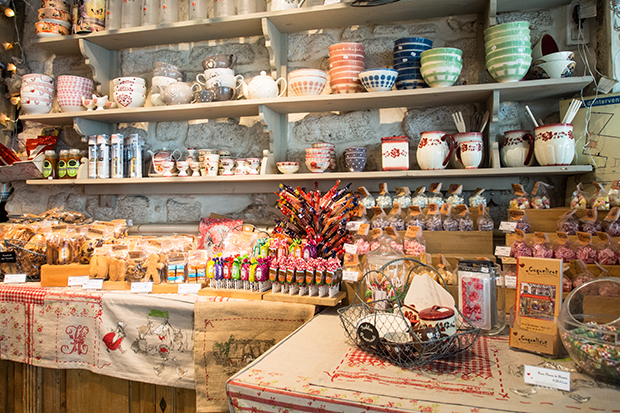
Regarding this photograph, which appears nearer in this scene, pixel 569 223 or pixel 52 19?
pixel 569 223

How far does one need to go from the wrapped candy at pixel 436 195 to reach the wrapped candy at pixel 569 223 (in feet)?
1.38

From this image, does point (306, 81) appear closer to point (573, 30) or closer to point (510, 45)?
point (510, 45)

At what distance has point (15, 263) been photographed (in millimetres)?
1902

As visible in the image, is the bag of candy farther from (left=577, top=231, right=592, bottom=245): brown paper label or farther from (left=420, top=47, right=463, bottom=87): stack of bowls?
(left=420, top=47, right=463, bottom=87): stack of bowls

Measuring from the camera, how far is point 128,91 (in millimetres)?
2146

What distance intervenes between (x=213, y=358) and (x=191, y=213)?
3.34ft

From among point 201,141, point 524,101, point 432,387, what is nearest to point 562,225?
point 524,101

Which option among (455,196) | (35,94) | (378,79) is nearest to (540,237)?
(455,196)

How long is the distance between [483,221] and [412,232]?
0.31m

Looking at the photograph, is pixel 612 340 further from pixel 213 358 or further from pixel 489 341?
pixel 213 358

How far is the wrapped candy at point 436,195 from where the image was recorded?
5.48ft

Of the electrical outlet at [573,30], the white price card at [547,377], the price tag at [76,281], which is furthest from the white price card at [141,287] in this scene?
the electrical outlet at [573,30]

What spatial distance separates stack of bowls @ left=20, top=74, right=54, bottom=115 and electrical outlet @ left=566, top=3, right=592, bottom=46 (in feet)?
8.71

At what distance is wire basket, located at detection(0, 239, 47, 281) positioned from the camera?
6.19 ft
